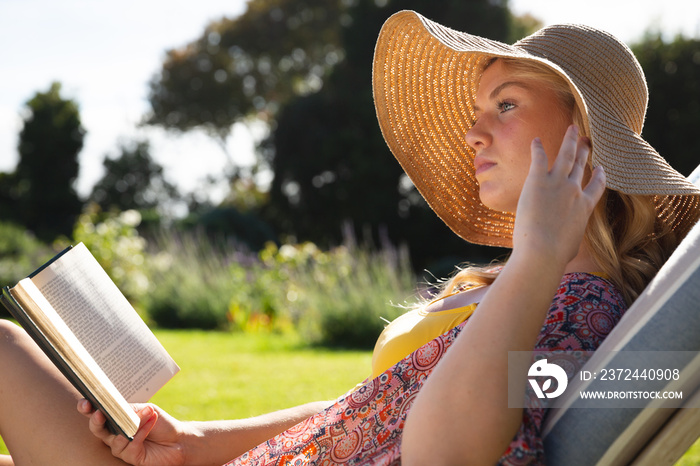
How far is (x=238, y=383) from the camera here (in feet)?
17.1

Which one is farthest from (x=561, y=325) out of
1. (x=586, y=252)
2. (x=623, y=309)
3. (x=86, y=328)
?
(x=86, y=328)

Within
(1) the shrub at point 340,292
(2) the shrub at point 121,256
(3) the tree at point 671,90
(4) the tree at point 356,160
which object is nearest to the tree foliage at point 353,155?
(4) the tree at point 356,160

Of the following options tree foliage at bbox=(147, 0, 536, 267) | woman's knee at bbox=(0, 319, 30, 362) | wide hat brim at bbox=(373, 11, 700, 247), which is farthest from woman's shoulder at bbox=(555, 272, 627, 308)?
tree foliage at bbox=(147, 0, 536, 267)

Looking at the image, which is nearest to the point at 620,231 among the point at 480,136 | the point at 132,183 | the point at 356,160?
the point at 480,136

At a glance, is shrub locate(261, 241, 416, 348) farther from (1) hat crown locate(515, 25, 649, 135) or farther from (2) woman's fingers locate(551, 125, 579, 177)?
(2) woman's fingers locate(551, 125, 579, 177)

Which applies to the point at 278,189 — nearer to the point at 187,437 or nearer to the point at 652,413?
the point at 187,437

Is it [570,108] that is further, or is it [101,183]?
[101,183]

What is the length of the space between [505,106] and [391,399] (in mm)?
820

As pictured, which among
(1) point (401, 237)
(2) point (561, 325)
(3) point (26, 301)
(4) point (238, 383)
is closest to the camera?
(2) point (561, 325)

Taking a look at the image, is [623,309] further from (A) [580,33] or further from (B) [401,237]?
(B) [401,237]

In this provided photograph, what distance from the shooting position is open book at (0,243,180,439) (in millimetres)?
1383

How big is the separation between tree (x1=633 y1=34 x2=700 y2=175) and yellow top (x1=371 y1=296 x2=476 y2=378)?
11.1 metres

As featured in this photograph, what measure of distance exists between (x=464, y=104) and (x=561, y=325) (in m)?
1.13

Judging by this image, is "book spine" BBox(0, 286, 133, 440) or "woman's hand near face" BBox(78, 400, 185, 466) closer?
"book spine" BBox(0, 286, 133, 440)
